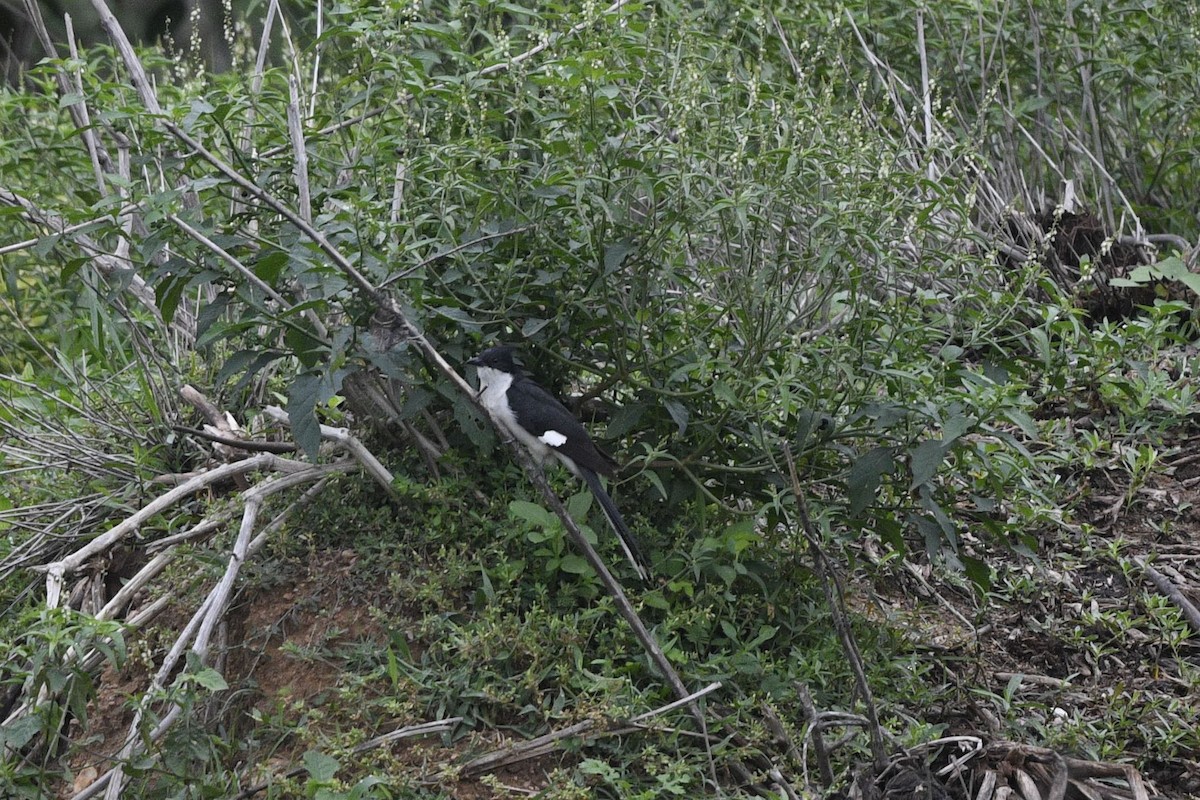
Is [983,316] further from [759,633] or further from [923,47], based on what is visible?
[923,47]

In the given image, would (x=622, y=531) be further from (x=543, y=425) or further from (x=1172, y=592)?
(x=1172, y=592)

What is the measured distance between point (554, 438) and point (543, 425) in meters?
0.08

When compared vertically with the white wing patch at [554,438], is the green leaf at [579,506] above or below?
below

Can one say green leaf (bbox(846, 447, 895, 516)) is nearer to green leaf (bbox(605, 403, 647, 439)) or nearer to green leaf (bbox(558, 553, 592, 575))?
green leaf (bbox(605, 403, 647, 439))

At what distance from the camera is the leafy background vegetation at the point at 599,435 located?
3.60 metres

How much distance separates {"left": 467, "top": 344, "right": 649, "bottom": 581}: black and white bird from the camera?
406 centimetres

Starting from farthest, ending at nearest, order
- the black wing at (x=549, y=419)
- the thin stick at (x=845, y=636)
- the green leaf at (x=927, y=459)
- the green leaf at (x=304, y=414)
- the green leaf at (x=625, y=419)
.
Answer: the black wing at (x=549, y=419), the green leaf at (x=625, y=419), the green leaf at (x=304, y=414), the green leaf at (x=927, y=459), the thin stick at (x=845, y=636)

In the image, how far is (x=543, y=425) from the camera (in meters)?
4.22

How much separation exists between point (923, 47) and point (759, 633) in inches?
126

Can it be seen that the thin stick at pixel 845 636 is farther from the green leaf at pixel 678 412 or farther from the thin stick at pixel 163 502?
the thin stick at pixel 163 502

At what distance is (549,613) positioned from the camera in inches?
155

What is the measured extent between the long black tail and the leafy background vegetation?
6cm

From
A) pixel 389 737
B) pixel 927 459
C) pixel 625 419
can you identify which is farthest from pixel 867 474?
pixel 389 737

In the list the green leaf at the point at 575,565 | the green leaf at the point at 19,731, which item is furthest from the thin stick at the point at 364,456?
the green leaf at the point at 19,731
